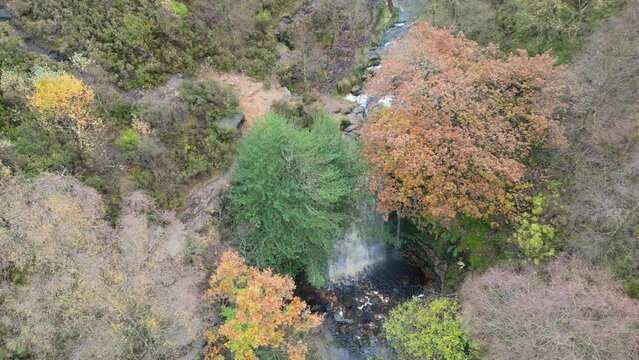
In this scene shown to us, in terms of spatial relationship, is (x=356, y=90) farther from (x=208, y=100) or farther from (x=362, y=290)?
(x=362, y=290)

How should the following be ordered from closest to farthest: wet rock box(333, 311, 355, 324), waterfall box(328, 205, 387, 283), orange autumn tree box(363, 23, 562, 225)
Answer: orange autumn tree box(363, 23, 562, 225) < wet rock box(333, 311, 355, 324) < waterfall box(328, 205, 387, 283)

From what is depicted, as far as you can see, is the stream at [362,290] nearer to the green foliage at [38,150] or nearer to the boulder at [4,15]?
the green foliage at [38,150]

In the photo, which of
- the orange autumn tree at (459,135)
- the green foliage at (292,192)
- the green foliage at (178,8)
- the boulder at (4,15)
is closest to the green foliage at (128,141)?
the green foliage at (292,192)

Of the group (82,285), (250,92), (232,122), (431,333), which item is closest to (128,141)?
(232,122)

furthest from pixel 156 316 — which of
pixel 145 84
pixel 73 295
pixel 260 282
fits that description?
pixel 145 84

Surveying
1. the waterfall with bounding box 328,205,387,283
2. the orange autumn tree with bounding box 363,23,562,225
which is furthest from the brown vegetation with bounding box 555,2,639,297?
the waterfall with bounding box 328,205,387,283

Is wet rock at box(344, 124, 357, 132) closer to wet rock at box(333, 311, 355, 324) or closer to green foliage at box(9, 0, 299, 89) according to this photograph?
green foliage at box(9, 0, 299, 89)
